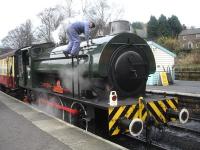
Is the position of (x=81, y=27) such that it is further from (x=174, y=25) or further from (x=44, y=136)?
(x=174, y=25)

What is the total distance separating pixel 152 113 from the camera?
26.6 ft

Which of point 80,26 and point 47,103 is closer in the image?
point 80,26

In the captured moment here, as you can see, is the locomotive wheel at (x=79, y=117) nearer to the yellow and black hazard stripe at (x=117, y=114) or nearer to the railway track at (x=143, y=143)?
the railway track at (x=143, y=143)

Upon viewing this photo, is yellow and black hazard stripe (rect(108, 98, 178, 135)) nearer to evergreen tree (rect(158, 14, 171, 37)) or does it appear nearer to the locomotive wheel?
the locomotive wheel

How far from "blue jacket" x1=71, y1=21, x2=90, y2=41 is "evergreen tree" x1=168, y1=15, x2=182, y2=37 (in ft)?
230

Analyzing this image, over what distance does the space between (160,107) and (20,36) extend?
67453 millimetres

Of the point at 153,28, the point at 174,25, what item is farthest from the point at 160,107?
the point at 174,25

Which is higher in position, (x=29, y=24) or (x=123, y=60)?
(x=29, y=24)

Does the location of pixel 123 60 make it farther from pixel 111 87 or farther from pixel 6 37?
pixel 6 37

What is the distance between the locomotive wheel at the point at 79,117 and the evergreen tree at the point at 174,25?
2757 inches

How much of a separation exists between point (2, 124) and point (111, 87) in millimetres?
4049

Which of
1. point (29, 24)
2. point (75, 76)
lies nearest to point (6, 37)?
point (29, 24)

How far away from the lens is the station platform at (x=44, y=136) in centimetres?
708

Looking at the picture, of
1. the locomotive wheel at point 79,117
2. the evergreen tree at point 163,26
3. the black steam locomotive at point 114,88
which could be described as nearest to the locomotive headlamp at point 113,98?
the black steam locomotive at point 114,88
